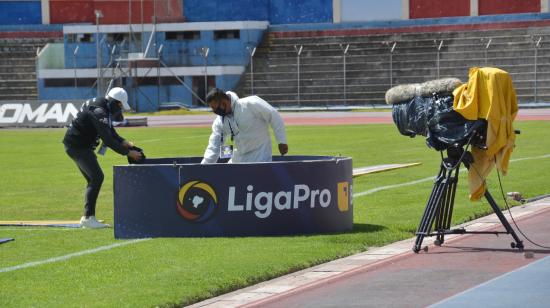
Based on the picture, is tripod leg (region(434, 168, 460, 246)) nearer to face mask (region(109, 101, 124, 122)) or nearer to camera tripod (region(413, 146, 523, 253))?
camera tripod (region(413, 146, 523, 253))

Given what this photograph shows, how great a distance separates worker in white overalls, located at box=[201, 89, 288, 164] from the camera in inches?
565

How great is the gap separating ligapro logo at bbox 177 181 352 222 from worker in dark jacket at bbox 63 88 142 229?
5.66 feet

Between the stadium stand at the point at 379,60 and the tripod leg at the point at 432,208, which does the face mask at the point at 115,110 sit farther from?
the stadium stand at the point at 379,60

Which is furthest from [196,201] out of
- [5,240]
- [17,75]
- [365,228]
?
[17,75]

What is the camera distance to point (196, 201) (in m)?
13.6

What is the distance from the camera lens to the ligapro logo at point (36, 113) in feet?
154

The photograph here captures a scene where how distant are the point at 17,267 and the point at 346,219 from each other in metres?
3.84

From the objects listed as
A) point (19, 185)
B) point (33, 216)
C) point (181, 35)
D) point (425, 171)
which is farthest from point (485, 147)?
point (181, 35)

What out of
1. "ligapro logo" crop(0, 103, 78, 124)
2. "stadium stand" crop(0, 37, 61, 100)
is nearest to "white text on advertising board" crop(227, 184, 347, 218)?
"ligapro logo" crop(0, 103, 78, 124)

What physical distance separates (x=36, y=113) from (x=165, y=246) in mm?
35551

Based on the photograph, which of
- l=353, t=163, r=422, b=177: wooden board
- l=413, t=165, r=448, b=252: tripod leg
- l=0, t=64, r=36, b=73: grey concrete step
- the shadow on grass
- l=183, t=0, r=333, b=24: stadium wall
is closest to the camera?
l=413, t=165, r=448, b=252: tripod leg

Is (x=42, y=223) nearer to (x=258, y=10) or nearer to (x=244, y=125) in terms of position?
(x=244, y=125)

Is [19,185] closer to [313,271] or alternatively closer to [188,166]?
[188,166]

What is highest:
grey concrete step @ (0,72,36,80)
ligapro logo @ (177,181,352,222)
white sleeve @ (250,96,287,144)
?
white sleeve @ (250,96,287,144)
